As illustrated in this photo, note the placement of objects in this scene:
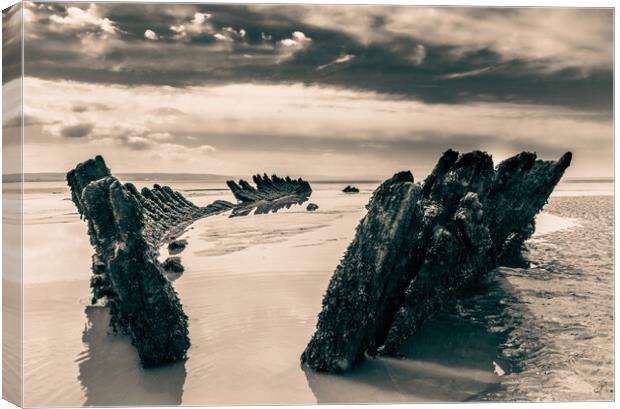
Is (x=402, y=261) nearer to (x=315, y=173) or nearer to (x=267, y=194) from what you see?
(x=315, y=173)

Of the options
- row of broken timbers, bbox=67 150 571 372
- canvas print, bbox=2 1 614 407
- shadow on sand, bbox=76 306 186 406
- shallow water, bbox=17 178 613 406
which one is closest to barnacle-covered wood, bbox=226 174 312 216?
shallow water, bbox=17 178 613 406

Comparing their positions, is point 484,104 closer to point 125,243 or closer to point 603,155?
point 603,155

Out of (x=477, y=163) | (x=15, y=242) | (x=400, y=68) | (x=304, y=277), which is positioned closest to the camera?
(x=15, y=242)

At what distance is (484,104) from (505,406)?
14.6ft

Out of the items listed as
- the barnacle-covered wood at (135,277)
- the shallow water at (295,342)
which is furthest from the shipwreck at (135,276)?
the shallow water at (295,342)

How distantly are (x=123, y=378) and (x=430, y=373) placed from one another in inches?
137

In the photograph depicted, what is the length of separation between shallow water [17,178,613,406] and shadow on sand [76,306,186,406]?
0.04ft

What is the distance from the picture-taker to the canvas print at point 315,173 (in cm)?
595

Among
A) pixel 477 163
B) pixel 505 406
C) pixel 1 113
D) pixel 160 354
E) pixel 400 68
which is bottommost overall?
pixel 505 406

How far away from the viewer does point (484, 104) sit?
8117mm

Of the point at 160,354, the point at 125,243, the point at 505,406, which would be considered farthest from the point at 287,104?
the point at 505,406

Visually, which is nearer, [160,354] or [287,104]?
[160,354]

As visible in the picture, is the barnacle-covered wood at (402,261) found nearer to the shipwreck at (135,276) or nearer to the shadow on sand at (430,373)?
the shadow on sand at (430,373)

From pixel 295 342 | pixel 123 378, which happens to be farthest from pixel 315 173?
pixel 123 378
